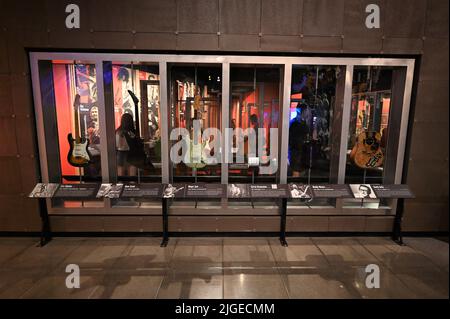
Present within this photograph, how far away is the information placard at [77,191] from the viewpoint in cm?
322

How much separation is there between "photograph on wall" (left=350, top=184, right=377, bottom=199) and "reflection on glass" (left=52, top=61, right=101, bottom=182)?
3.73 m

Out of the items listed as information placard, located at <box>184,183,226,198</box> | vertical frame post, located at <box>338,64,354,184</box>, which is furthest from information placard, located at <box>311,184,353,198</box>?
information placard, located at <box>184,183,226,198</box>

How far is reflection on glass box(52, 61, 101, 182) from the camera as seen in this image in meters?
3.57

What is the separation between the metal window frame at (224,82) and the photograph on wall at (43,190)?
0.25 meters

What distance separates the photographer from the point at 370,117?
13.4 ft

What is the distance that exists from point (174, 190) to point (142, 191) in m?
0.41

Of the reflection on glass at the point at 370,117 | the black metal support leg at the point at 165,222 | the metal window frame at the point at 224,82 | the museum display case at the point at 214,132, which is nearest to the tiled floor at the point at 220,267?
the black metal support leg at the point at 165,222

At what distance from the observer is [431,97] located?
3428 mm

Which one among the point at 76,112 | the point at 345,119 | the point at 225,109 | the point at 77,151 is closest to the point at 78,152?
the point at 77,151

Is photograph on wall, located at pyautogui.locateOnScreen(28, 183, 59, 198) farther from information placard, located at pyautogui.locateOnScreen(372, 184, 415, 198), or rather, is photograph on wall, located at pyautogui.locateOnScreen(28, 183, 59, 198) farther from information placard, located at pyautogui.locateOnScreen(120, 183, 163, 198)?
information placard, located at pyautogui.locateOnScreen(372, 184, 415, 198)

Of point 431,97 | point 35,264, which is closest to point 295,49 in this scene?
point 431,97

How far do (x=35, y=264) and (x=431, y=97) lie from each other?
5502mm
